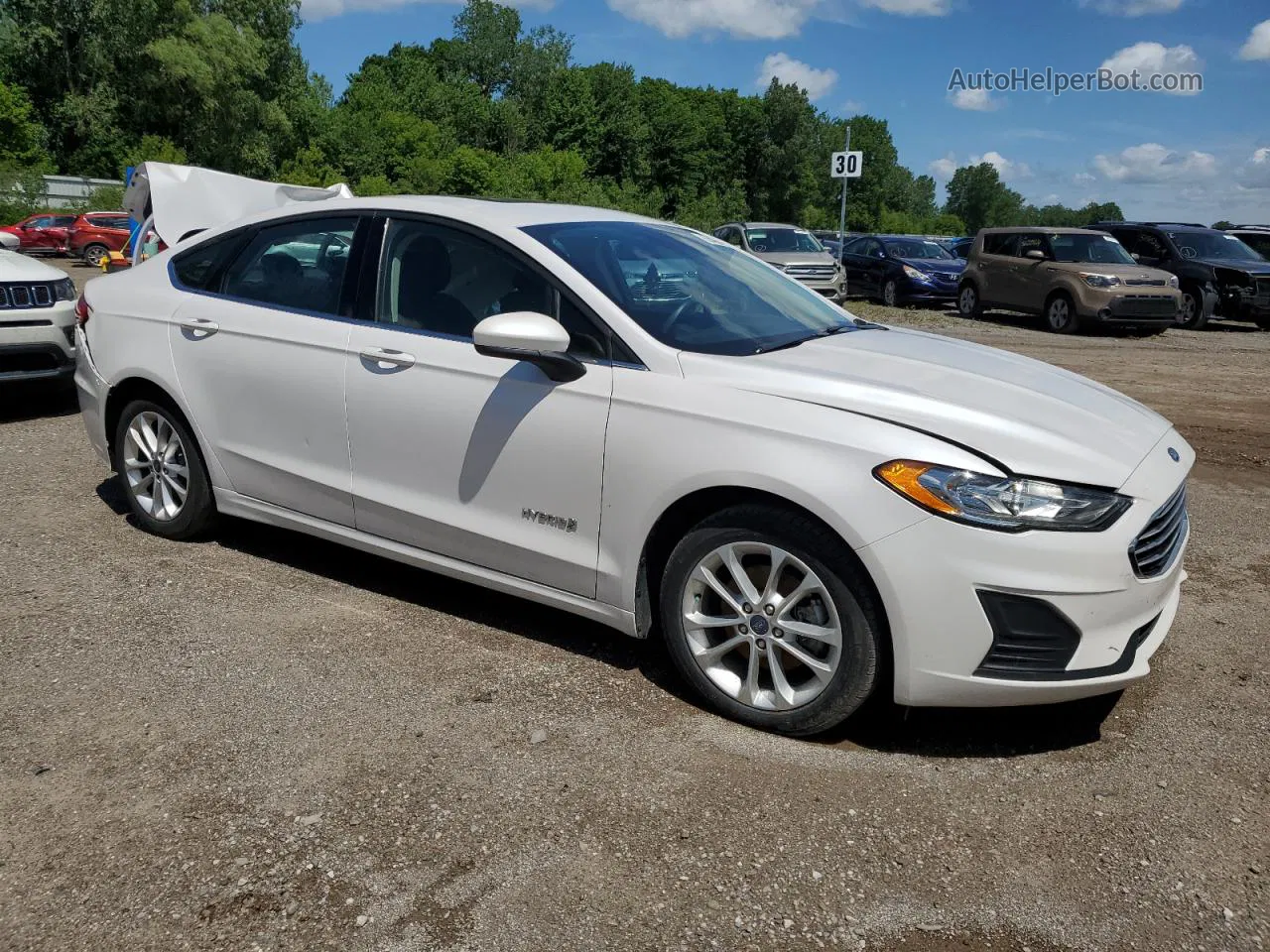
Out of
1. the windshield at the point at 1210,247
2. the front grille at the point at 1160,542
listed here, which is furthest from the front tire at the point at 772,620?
the windshield at the point at 1210,247

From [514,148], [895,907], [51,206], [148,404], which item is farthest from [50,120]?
[895,907]

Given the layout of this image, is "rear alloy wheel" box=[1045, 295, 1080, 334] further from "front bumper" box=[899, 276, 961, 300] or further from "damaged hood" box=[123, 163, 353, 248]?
"damaged hood" box=[123, 163, 353, 248]

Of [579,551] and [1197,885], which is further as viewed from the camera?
[579,551]

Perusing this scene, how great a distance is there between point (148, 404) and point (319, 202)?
128 centimetres

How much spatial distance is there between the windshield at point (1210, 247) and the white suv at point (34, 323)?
57.2 feet

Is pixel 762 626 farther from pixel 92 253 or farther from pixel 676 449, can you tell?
pixel 92 253

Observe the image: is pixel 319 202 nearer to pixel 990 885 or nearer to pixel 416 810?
pixel 416 810

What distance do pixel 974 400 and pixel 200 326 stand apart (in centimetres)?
331

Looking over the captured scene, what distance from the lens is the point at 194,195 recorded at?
10867mm

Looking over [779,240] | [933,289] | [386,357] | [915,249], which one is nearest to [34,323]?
[386,357]

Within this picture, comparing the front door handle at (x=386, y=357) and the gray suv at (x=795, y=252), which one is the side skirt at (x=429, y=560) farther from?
the gray suv at (x=795, y=252)

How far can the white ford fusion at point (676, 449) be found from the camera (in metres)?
3.12

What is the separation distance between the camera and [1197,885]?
2727mm

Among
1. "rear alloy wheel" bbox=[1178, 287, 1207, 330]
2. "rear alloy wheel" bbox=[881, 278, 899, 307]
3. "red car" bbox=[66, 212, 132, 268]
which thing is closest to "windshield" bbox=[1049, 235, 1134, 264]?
"rear alloy wheel" bbox=[1178, 287, 1207, 330]
